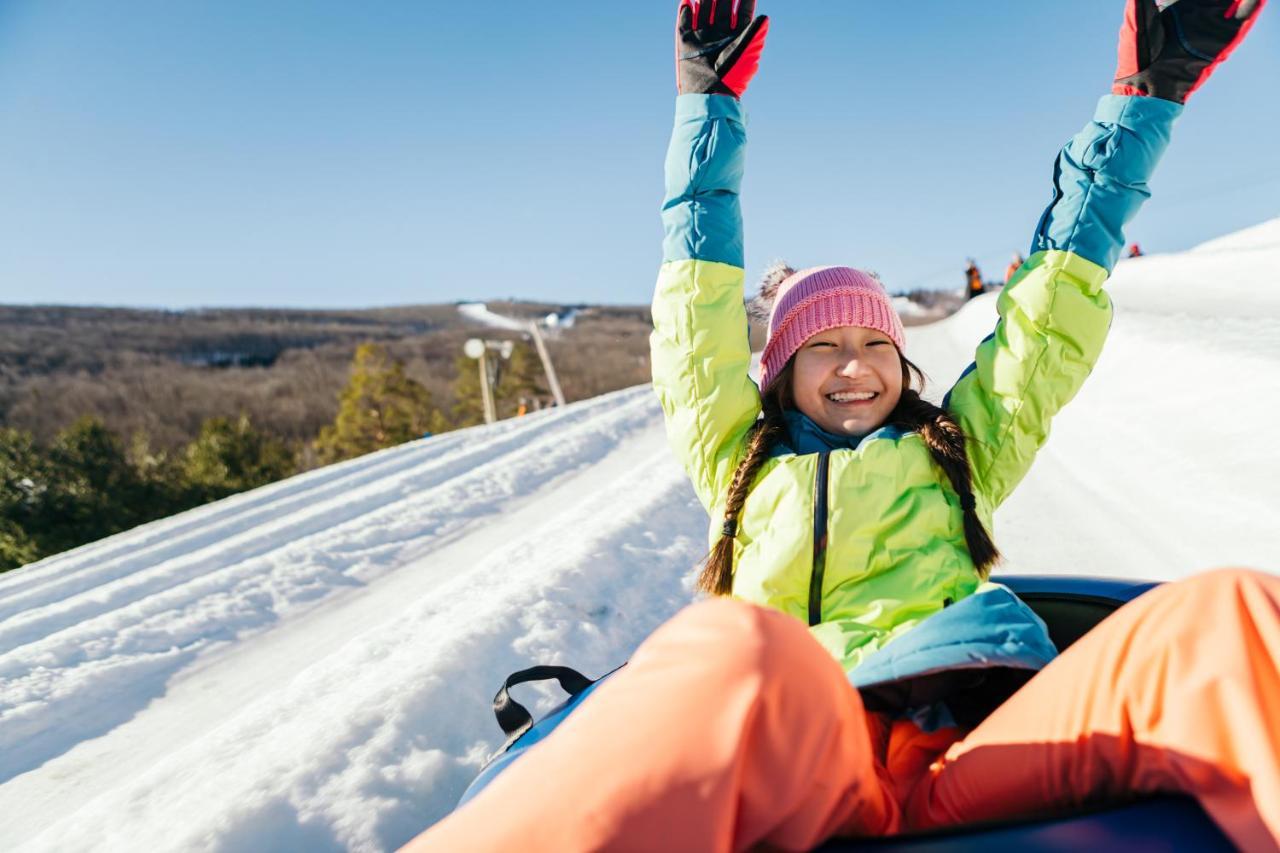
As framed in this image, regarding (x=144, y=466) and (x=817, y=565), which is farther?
(x=144, y=466)

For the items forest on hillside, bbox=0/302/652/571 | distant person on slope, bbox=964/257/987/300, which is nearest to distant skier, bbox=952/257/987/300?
distant person on slope, bbox=964/257/987/300

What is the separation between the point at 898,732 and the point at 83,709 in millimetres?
2642

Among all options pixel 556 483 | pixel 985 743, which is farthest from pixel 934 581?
pixel 556 483

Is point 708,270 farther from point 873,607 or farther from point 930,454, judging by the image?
point 873,607

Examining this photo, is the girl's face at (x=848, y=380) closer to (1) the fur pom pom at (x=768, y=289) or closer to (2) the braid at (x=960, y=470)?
(2) the braid at (x=960, y=470)

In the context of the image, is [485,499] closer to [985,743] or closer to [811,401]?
[811,401]

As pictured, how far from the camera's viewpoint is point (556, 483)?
5570mm

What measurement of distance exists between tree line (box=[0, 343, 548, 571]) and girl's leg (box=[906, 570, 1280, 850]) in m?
17.6

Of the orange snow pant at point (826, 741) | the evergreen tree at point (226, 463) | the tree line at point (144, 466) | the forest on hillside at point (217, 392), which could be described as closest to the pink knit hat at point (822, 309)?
the orange snow pant at point (826, 741)

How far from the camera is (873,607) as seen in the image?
4.15 ft

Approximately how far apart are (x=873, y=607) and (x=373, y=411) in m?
24.2

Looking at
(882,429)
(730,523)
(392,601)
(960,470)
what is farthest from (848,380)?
(392,601)

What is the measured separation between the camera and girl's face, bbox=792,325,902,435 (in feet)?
5.20

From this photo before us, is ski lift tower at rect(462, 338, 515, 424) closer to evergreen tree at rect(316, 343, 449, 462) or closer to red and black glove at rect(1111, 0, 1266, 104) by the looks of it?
evergreen tree at rect(316, 343, 449, 462)
